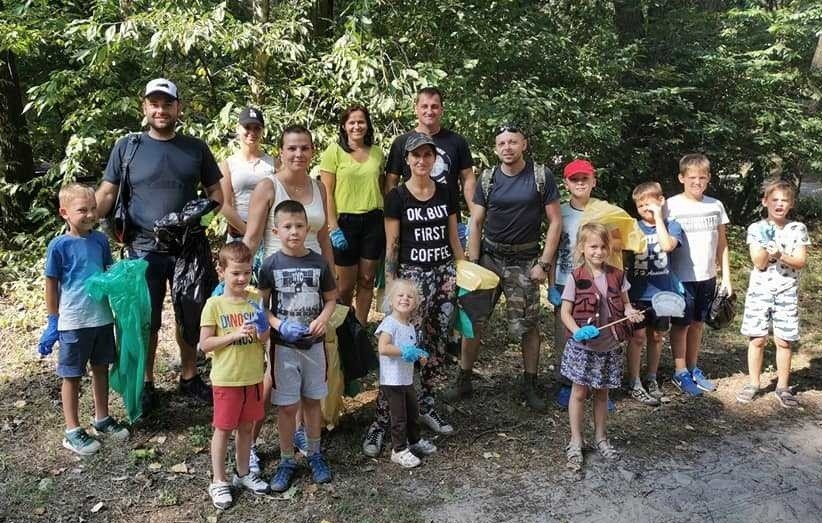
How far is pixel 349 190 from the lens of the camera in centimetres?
429

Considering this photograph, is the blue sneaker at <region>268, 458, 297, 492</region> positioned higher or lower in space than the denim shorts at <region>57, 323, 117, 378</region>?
lower

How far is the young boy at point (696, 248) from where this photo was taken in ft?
15.4

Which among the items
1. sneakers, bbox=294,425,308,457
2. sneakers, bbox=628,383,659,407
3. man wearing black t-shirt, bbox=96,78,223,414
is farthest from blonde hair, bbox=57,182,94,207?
sneakers, bbox=628,383,659,407

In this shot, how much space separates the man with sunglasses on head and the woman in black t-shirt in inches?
15.0

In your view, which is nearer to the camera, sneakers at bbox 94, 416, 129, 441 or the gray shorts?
the gray shorts

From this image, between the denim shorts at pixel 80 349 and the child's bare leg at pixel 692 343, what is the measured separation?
4249 millimetres

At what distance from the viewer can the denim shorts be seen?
366cm

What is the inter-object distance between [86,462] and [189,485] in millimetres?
713

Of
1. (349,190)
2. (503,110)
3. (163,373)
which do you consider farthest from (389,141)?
(163,373)

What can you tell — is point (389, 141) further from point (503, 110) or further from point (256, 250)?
point (256, 250)

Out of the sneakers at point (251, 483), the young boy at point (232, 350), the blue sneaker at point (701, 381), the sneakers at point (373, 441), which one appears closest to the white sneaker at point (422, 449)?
the sneakers at point (373, 441)

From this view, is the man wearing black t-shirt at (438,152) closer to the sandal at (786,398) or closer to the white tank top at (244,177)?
the white tank top at (244,177)

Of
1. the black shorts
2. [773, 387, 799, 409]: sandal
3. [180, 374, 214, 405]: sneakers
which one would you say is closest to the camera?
the black shorts

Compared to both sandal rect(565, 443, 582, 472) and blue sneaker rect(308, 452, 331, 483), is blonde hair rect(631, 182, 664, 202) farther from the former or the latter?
blue sneaker rect(308, 452, 331, 483)
